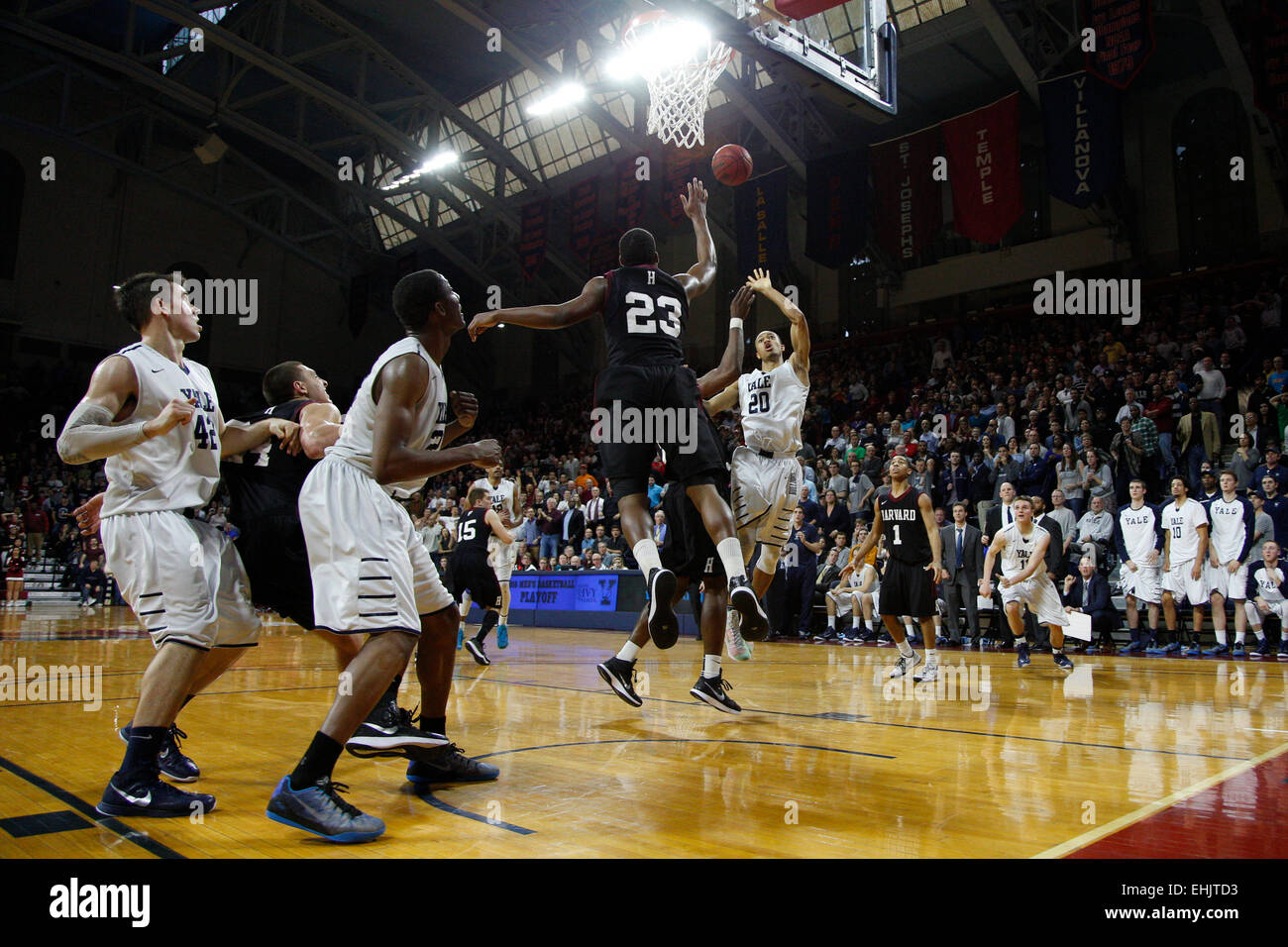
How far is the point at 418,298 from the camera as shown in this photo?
294 centimetres

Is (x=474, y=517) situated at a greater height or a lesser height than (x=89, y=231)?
lesser

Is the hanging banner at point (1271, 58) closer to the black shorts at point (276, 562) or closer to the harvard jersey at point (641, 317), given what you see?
the harvard jersey at point (641, 317)

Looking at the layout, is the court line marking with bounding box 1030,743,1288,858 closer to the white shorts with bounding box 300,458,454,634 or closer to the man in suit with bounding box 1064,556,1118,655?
the white shorts with bounding box 300,458,454,634

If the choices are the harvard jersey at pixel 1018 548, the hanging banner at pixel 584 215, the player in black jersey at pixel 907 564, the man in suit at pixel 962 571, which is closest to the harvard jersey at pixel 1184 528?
the man in suit at pixel 962 571

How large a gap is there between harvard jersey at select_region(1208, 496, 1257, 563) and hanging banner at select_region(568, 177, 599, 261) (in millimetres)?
14499

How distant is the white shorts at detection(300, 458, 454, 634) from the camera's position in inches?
100

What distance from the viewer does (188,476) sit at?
306 centimetres

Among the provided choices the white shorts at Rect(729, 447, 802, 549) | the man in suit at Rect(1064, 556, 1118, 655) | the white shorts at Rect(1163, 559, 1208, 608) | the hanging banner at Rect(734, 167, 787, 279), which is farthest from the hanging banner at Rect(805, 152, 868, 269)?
the white shorts at Rect(729, 447, 802, 549)

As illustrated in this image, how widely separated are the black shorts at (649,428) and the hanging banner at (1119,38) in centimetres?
1283

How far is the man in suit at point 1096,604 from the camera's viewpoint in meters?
10.2

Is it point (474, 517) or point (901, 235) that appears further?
point (901, 235)
